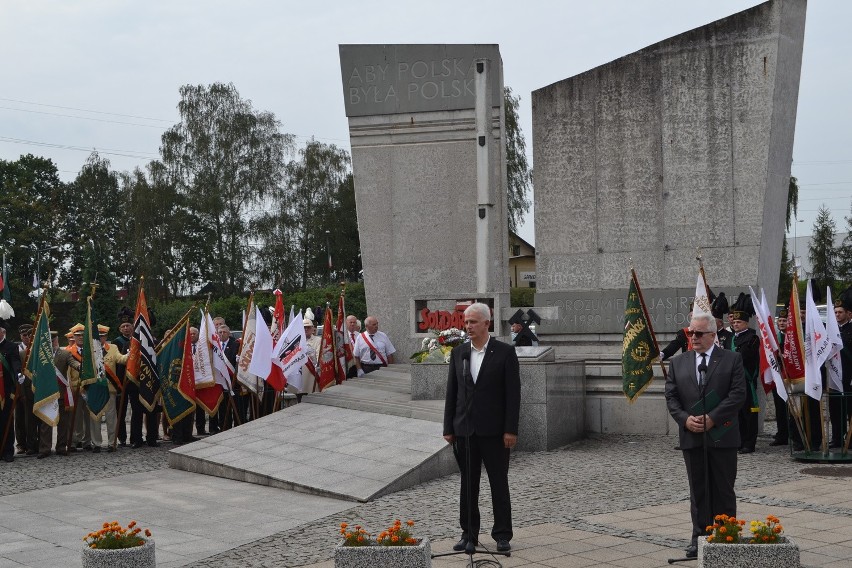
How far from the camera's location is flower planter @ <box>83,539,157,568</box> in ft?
21.1

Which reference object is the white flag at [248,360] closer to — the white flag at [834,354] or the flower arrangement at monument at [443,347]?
the flower arrangement at monument at [443,347]

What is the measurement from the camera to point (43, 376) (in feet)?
45.5

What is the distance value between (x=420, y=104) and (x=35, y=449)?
825 cm

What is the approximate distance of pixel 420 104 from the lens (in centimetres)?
1791

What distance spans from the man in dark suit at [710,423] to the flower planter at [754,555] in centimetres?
96

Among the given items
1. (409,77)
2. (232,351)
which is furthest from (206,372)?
(409,77)

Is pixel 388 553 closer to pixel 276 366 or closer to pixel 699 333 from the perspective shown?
pixel 699 333

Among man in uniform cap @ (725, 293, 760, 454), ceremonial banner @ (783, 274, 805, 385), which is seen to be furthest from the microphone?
man in uniform cap @ (725, 293, 760, 454)

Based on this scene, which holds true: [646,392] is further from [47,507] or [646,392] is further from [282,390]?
[47,507]

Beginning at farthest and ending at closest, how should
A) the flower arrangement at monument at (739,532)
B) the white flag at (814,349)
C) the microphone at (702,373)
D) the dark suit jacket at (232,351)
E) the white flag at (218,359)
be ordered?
the dark suit jacket at (232,351) → the white flag at (218,359) → the white flag at (814,349) → the microphone at (702,373) → the flower arrangement at monument at (739,532)

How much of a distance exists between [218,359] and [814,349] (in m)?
8.15

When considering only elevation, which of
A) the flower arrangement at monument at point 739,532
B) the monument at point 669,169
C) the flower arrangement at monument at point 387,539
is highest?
the monument at point 669,169

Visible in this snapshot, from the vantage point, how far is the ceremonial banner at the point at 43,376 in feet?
45.3

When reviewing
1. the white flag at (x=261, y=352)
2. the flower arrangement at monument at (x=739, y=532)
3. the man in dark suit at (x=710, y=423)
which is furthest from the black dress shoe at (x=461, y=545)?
the white flag at (x=261, y=352)
